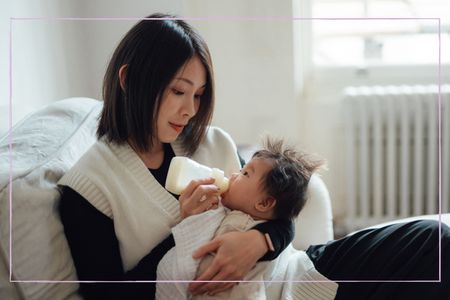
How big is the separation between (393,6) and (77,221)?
1.23 m

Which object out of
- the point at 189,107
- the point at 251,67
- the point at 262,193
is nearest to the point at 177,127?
the point at 189,107

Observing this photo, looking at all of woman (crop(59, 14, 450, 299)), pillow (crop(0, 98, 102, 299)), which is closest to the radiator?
woman (crop(59, 14, 450, 299))

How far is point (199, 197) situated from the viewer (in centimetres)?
83

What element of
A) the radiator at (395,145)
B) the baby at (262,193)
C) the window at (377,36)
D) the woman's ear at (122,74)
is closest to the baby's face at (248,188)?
the baby at (262,193)

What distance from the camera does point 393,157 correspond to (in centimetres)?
168

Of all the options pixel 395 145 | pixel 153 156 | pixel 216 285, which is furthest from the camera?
pixel 395 145

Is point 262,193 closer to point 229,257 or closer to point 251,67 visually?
point 229,257

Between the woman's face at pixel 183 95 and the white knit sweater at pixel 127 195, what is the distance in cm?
9

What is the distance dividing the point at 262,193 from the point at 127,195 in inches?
8.0

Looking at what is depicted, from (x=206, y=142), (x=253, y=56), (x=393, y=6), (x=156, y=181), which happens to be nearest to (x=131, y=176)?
(x=156, y=181)

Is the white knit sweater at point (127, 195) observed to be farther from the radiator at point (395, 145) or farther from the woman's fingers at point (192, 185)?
the radiator at point (395, 145)

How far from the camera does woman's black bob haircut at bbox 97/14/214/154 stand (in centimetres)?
83

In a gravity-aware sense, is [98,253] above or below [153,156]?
below

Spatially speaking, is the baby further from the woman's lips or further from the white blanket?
the woman's lips
